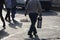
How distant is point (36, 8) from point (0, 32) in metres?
2.21

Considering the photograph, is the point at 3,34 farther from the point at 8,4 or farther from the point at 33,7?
the point at 8,4

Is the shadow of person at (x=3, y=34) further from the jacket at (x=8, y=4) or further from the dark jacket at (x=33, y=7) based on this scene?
the jacket at (x=8, y=4)

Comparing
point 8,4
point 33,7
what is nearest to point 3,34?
point 33,7

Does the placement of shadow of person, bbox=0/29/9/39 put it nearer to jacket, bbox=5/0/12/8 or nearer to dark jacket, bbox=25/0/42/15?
dark jacket, bbox=25/0/42/15

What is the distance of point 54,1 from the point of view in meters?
23.8

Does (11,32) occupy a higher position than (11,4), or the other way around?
(11,4)

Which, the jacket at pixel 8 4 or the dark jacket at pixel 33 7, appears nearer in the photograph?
the dark jacket at pixel 33 7

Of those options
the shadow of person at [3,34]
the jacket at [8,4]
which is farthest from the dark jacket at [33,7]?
the jacket at [8,4]

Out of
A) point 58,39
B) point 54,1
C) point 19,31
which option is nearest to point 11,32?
point 19,31

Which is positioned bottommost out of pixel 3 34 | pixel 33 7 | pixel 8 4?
pixel 3 34

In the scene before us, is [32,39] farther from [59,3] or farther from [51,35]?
[59,3]

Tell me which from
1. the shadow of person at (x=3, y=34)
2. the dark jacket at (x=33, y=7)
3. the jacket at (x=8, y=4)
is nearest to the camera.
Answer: the dark jacket at (x=33, y=7)

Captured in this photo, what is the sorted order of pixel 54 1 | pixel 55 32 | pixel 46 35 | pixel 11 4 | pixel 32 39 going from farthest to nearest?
pixel 54 1
pixel 11 4
pixel 55 32
pixel 46 35
pixel 32 39

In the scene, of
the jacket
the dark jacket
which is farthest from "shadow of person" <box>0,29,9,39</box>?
the jacket
